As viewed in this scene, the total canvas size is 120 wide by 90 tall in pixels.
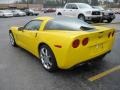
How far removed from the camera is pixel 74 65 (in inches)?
210

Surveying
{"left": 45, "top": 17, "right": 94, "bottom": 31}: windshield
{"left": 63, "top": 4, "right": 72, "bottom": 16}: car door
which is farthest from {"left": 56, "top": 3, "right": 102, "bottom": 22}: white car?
{"left": 45, "top": 17, "right": 94, "bottom": 31}: windshield

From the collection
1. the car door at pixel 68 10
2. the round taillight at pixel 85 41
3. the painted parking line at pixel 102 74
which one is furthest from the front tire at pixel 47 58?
the car door at pixel 68 10

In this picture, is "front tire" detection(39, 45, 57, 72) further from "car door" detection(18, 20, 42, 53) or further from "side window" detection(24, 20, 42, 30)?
"side window" detection(24, 20, 42, 30)

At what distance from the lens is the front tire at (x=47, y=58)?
5613 mm

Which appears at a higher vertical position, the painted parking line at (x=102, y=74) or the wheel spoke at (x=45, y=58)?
the wheel spoke at (x=45, y=58)

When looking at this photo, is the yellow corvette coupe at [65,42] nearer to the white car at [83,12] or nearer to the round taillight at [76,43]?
the round taillight at [76,43]

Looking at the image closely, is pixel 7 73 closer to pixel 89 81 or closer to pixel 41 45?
pixel 41 45

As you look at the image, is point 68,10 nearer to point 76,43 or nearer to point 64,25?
point 64,25

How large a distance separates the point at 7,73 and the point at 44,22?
1.68 m

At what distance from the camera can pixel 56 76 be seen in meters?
5.60

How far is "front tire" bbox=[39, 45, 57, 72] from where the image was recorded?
5613 mm

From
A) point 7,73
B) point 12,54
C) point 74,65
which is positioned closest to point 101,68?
point 74,65

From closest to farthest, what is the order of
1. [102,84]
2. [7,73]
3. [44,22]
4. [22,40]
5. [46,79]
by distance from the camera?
[102,84]
[46,79]
[7,73]
[44,22]
[22,40]

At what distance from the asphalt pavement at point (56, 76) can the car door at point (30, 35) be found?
0.45m
